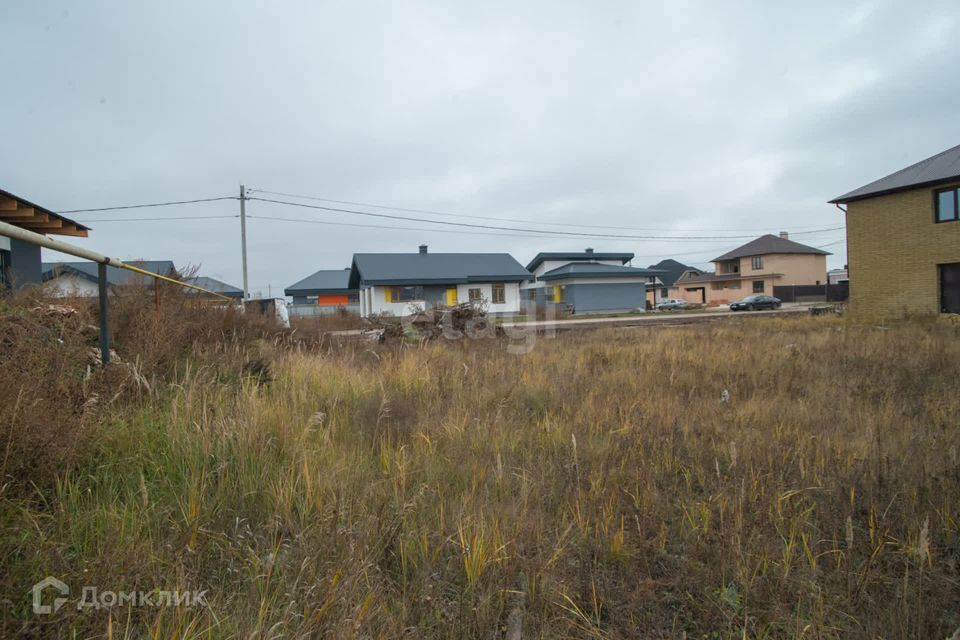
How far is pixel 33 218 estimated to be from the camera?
9898 millimetres

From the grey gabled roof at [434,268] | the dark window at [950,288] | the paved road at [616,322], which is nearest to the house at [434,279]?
the grey gabled roof at [434,268]

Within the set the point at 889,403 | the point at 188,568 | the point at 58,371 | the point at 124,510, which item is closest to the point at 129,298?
the point at 58,371

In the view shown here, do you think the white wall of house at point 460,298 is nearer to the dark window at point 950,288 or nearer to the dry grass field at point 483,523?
the dark window at point 950,288

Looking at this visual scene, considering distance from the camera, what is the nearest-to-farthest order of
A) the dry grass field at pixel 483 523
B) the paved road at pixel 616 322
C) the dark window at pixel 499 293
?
the dry grass field at pixel 483 523 < the paved road at pixel 616 322 < the dark window at pixel 499 293

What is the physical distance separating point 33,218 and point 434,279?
2774 centimetres

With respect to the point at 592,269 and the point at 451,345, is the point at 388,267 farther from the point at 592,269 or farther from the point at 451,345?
the point at 451,345

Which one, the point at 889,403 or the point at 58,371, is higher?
the point at 58,371

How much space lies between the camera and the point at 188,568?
6.07ft

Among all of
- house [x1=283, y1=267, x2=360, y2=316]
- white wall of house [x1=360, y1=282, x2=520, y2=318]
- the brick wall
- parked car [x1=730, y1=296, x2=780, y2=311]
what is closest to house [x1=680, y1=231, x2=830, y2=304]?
parked car [x1=730, y1=296, x2=780, y2=311]

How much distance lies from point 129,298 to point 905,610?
6.81m

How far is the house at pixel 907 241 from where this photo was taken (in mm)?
18484

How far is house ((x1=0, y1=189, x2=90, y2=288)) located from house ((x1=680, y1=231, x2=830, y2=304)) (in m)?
63.9

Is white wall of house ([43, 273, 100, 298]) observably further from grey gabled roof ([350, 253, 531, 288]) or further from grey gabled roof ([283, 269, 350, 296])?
grey gabled roof ([283, 269, 350, 296])

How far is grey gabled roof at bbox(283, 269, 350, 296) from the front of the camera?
56781 millimetres
